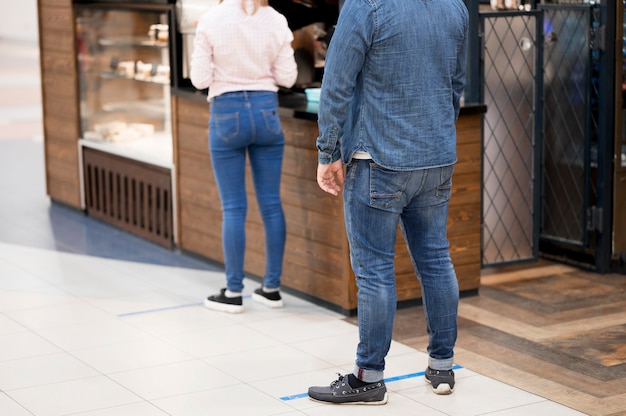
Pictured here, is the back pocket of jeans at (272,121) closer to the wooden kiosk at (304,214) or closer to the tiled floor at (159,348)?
the wooden kiosk at (304,214)

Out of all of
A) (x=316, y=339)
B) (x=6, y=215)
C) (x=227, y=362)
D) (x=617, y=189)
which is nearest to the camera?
(x=227, y=362)

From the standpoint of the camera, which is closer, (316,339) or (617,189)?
(316,339)

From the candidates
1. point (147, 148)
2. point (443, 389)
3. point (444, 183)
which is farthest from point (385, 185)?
point (147, 148)

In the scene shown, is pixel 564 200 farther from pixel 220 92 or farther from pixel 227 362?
pixel 227 362

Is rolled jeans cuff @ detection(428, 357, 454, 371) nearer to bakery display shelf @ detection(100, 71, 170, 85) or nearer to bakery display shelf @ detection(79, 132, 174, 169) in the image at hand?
bakery display shelf @ detection(79, 132, 174, 169)

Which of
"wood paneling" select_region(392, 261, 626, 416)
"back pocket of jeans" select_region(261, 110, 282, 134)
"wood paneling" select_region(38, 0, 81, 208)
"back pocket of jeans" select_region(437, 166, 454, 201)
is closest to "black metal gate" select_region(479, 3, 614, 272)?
"wood paneling" select_region(392, 261, 626, 416)

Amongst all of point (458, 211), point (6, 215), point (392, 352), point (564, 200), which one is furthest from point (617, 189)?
point (6, 215)

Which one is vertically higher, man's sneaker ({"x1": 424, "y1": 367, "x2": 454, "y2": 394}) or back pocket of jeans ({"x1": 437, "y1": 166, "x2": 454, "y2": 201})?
back pocket of jeans ({"x1": 437, "y1": 166, "x2": 454, "y2": 201})

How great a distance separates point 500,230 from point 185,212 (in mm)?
1844

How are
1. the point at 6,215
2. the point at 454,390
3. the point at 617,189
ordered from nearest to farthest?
the point at 454,390, the point at 617,189, the point at 6,215

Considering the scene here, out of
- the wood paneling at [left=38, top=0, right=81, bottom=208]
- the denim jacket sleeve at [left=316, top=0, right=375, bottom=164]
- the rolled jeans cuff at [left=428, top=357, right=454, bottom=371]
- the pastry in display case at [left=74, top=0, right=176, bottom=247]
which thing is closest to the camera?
the denim jacket sleeve at [left=316, top=0, right=375, bottom=164]

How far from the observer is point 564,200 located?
620 cm

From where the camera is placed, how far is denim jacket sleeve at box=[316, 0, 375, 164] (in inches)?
142

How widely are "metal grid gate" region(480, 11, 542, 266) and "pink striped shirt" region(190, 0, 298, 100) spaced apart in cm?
123
